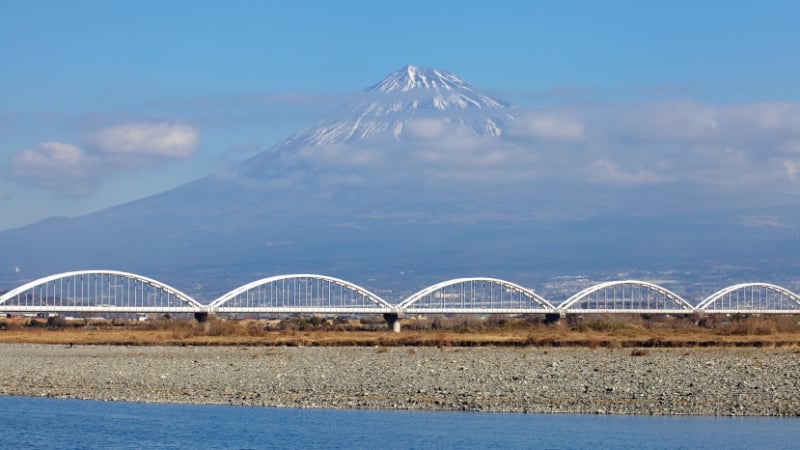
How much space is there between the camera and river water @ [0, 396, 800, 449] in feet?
98.5

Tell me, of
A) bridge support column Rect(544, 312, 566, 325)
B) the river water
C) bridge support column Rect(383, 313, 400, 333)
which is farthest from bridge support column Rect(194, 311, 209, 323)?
the river water

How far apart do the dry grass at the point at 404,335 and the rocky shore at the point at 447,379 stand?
250 inches

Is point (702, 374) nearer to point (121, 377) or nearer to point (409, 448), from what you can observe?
point (409, 448)

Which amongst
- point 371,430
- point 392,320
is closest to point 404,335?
point 392,320

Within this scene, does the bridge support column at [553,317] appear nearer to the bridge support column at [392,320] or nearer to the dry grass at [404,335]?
the dry grass at [404,335]

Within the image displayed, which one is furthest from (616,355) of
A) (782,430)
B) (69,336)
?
(69,336)

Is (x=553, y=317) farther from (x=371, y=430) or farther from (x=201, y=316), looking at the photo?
(x=371, y=430)

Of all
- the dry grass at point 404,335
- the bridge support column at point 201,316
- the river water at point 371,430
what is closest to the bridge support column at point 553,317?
the dry grass at point 404,335

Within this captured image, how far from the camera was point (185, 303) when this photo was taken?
119062 mm

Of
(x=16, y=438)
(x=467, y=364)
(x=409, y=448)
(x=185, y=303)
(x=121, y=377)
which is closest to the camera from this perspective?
(x=409, y=448)

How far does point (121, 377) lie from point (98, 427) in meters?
11.4

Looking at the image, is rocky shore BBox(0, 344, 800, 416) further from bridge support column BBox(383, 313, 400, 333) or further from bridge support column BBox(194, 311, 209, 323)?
bridge support column BBox(194, 311, 209, 323)

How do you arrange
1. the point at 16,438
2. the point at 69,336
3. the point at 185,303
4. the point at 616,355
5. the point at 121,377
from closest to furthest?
the point at 16,438, the point at 121,377, the point at 616,355, the point at 69,336, the point at 185,303

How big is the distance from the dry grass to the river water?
22.0m
